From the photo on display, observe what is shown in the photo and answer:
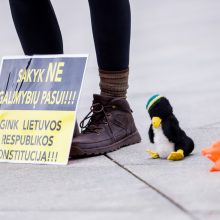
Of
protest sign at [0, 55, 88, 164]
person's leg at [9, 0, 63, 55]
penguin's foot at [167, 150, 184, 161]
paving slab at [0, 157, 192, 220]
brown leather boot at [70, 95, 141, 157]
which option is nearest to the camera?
paving slab at [0, 157, 192, 220]

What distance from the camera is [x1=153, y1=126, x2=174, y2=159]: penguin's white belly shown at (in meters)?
2.68

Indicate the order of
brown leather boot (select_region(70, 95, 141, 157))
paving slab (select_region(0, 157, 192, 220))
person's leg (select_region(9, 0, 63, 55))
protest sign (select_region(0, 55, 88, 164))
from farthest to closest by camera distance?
person's leg (select_region(9, 0, 63, 55)) < brown leather boot (select_region(70, 95, 141, 157)) < protest sign (select_region(0, 55, 88, 164)) < paving slab (select_region(0, 157, 192, 220))

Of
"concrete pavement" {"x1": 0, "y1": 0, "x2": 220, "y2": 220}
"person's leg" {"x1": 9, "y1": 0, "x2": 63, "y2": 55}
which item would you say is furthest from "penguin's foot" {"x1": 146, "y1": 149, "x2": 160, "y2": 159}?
"person's leg" {"x1": 9, "y1": 0, "x2": 63, "y2": 55}

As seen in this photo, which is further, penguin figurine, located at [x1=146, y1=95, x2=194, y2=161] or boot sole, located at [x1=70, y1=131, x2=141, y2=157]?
boot sole, located at [x1=70, y1=131, x2=141, y2=157]

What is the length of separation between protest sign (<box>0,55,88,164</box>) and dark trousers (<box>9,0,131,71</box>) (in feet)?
0.45

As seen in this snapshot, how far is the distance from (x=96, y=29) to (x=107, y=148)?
42cm

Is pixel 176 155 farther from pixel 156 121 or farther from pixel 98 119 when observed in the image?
pixel 98 119

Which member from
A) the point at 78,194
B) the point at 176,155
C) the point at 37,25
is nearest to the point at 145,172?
the point at 176,155

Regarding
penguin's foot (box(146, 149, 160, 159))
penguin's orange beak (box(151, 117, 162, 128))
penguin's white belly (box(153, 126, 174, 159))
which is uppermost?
penguin's orange beak (box(151, 117, 162, 128))

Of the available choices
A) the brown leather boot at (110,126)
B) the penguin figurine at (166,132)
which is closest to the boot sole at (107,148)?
the brown leather boot at (110,126)

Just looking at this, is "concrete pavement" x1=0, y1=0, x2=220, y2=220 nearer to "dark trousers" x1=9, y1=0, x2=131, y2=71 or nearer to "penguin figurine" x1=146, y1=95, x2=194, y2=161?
"penguin figurine" x1=146, y1=95, x2=194, y2=161

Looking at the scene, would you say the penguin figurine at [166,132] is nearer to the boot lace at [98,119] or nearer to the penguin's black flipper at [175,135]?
the penguin's black flipper at [175,135]

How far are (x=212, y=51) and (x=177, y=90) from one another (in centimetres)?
123

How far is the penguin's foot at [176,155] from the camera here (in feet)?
8.69
